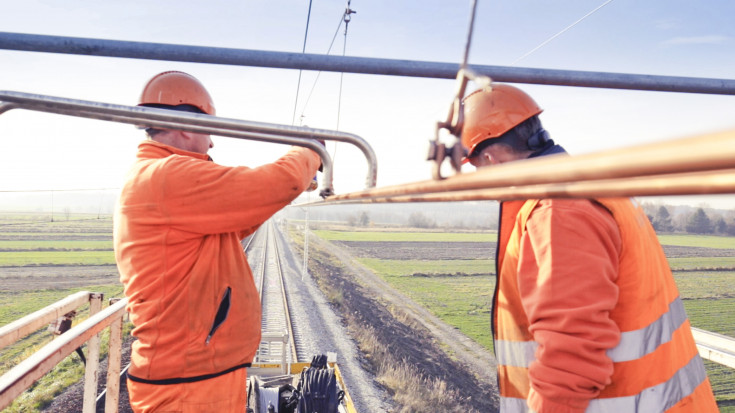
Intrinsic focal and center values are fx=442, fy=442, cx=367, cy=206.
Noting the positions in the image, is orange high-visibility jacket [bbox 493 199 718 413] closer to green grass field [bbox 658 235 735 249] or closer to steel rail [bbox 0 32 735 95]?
steel rail [bbox 0 32 735 95]

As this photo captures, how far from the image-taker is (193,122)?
1295mm

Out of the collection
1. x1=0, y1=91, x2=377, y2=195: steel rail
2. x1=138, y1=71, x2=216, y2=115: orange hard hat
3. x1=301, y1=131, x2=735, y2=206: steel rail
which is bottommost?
x1=301, y1=131, x2=735, y2=206: steel rail

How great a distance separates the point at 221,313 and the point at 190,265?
0.84 ft

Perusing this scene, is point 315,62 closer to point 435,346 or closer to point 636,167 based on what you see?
point 636,167

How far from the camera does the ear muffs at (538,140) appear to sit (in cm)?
189

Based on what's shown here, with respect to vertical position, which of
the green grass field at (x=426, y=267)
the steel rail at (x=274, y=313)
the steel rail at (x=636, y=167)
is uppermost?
the steel rail at (x=636, y=167)

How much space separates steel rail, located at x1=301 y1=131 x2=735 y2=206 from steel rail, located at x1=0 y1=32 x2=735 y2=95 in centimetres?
101

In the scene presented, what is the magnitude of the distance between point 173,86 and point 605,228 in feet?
6.57

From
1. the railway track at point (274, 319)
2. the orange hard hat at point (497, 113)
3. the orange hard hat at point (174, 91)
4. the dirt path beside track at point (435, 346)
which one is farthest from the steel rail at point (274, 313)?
the orange hard hat at point (497, 113)

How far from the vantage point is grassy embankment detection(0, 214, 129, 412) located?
12.3m

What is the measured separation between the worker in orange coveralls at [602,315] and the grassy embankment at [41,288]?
277 cm

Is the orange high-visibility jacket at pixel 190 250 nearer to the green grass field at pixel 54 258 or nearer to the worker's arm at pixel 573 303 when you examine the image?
the worker's arm at pixel 573 303

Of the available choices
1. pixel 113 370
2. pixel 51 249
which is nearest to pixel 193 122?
pixel 113 370

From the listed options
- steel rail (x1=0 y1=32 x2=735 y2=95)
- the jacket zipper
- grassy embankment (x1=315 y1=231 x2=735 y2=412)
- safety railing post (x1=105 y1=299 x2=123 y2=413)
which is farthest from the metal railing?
grassy embankment (x1=315 y1=231 x2=735 y2=412)
